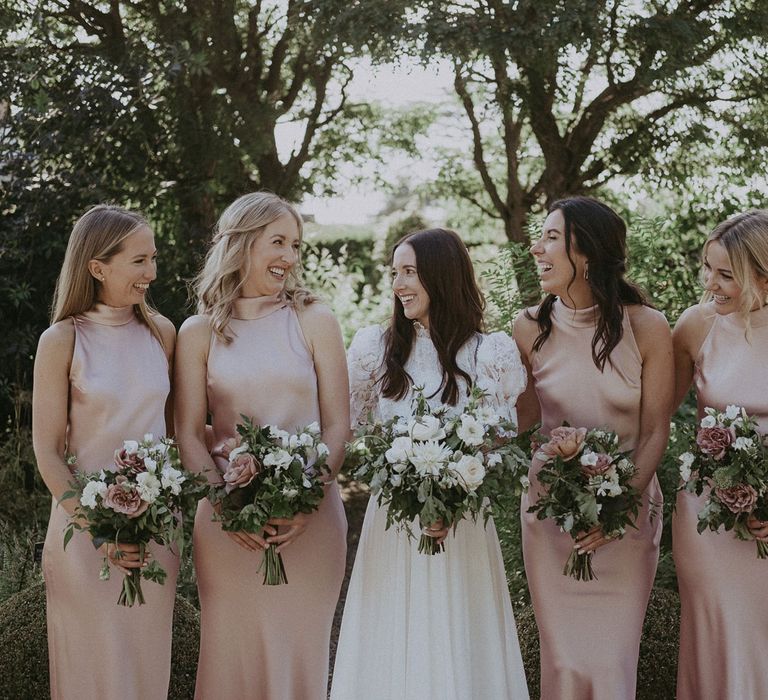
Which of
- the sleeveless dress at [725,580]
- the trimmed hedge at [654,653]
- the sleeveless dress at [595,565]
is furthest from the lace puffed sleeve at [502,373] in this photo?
the trimmed hedge at [654,653]

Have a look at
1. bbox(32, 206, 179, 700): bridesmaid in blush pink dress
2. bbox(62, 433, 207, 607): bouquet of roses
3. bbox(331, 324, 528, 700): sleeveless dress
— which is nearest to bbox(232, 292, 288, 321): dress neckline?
bbox(32, 206, 179, 700): bridesmaid in blush pink dress

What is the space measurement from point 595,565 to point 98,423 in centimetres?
229

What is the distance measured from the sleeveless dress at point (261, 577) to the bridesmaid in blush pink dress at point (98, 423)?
0.64 ft

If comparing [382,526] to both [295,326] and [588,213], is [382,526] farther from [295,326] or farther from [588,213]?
[588,213]

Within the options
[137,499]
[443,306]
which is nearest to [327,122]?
[443,306]

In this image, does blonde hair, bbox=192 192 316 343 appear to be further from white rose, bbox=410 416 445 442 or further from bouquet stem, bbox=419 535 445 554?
bouquet stem, bbox=419 535 445 554

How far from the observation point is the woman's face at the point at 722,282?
489 cm

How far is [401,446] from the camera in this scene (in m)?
4.27

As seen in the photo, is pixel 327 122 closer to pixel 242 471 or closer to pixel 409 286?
pixel 409 286

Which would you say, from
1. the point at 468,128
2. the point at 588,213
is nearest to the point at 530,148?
the point at 468,128

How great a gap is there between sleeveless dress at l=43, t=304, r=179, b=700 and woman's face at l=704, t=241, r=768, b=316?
8.20 feet

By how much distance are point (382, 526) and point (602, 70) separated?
22.9 feet

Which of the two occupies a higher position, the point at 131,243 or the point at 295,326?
the point at 131,243

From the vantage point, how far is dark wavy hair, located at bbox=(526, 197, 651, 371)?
498 centimetres
